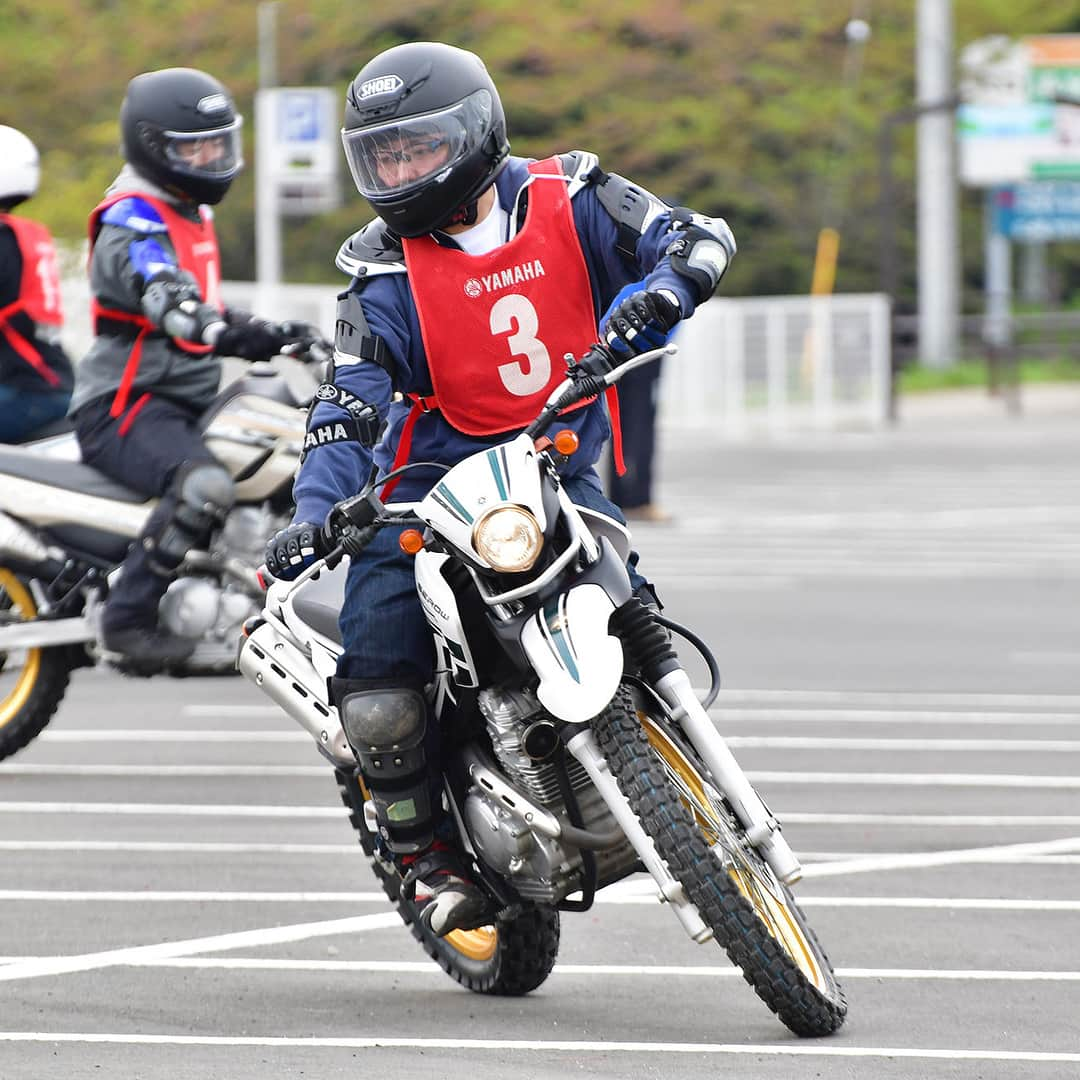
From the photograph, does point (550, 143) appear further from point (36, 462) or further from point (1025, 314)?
point (36, 462)

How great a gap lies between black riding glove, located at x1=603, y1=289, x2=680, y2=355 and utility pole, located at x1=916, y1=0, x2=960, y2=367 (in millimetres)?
35786

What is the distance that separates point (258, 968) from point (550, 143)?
41.8 metres

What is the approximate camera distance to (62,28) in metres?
41.2

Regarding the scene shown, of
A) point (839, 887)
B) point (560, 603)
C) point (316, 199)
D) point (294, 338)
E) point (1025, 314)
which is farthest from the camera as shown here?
point (1025, 314)

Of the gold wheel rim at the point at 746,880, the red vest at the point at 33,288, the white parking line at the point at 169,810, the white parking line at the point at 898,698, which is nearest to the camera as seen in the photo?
the gold wheel rim at the point at 746,880

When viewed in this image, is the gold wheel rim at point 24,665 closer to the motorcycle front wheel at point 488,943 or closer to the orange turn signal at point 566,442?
the motorcycle front wheel at point 488,943

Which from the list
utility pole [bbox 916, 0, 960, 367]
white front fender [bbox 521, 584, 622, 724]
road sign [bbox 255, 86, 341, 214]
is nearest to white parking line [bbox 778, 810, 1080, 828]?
white front fender [bbox 521, 584, 622, 724]

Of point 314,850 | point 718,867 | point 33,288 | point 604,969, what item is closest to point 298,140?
point 33,288

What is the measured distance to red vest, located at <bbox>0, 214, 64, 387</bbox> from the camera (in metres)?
9.84

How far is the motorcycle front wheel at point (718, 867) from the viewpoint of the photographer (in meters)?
5.17

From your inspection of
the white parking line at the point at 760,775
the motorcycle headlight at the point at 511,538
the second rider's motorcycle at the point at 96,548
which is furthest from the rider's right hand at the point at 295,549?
the white parking line at the point at 760,775

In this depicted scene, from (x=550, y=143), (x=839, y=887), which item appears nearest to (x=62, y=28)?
(x=550, y=143)

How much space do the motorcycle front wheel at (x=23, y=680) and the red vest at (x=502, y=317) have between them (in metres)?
3.76

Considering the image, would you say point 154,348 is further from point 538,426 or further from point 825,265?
point 825,265
